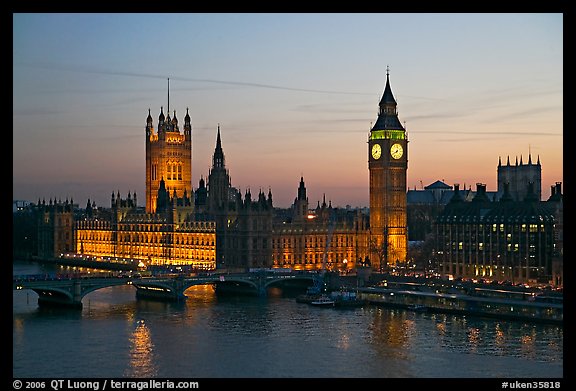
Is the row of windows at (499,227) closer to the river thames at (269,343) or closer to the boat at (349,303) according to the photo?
the boat at (349,303)

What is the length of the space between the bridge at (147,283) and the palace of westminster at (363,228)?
329 inches

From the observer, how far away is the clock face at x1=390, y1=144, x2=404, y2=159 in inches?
2753

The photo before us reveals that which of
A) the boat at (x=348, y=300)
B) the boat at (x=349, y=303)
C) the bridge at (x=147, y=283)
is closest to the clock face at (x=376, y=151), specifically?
the bridge at (x=147, y=283)

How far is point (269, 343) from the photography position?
1459 inches

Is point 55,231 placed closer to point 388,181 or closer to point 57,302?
point 388,181

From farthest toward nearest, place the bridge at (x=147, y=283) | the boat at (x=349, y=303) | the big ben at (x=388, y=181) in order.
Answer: the big ben at (x=388, y=181), the boat at (x=349, y=303), the bridge at (x=147, y=283)

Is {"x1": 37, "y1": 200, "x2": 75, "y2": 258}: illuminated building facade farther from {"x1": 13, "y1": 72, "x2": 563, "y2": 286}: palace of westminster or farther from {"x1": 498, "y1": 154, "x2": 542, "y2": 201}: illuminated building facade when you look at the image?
{"x1": 498, "y1": 154, "x2": 542, "y2": 201}: illuminated building facade

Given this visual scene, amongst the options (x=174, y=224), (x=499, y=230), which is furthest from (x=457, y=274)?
(x=174, y=224)

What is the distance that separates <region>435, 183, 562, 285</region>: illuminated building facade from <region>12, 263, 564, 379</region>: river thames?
12.2 m

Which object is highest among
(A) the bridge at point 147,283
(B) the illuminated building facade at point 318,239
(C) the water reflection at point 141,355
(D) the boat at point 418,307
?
(B) the illuminated building facade at point 318,239

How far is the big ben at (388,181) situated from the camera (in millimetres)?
69812

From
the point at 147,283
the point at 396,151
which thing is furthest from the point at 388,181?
the point at 147,283

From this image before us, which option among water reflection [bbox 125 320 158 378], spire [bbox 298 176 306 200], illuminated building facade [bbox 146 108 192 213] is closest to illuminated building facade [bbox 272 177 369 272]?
spire [bbox 298 176 306 200]
